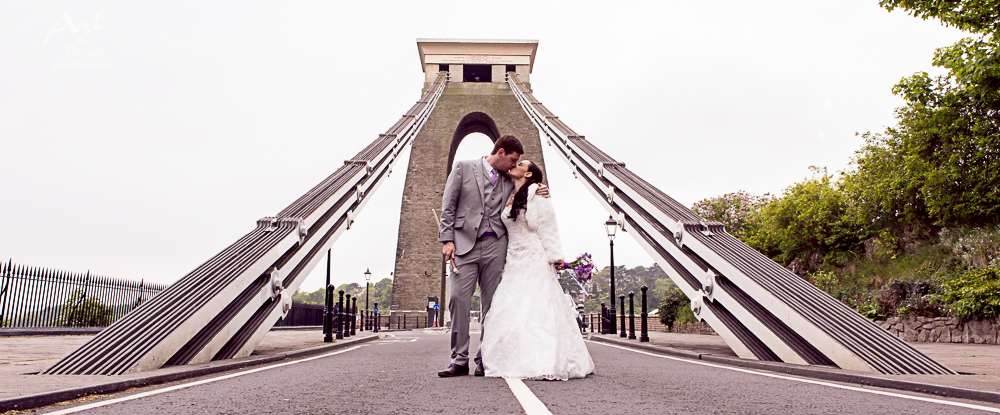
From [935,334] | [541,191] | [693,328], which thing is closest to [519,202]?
[541,191]

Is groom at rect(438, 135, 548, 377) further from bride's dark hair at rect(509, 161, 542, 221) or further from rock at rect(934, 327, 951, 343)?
rock at rect(934, 327, 951, 343)

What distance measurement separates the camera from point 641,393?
360 cm

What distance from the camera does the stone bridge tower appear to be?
35.3 meters

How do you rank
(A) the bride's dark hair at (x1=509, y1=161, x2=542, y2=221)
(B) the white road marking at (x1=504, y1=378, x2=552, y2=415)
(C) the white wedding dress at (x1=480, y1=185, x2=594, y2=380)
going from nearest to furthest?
(B) the white road marking at (x1=504, y1=378, x2=552, y2=415)
(C) the white wedding dress at (x1=480, y1=185, x2=594, y2=380)
(A) the bride's dark hair at (x1=509, y1=161, x2=542, y2=221)

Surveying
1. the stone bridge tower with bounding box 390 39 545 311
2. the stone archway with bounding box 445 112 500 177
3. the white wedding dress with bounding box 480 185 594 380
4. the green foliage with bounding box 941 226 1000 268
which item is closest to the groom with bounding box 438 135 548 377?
the white wedding dress with bounding box 480 185 594 380

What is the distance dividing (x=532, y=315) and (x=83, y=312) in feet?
44.1

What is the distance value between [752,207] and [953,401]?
23.3 meters

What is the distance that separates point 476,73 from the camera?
158 ft

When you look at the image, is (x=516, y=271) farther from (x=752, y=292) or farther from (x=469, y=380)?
(x=752, y=292)

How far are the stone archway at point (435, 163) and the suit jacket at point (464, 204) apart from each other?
29296 millimetres

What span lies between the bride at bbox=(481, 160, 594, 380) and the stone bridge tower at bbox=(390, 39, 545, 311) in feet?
98.4

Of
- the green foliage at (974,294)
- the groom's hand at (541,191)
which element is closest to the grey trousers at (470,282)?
the groom's hand at (541,191)

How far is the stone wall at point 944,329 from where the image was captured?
9.36m

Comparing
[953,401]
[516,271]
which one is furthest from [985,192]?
[516,271]
